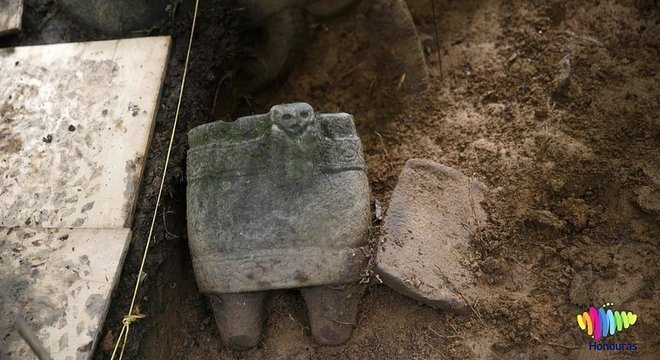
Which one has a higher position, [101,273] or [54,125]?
[54,125]

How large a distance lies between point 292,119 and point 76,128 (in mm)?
1022

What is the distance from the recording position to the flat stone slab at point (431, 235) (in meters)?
2.29

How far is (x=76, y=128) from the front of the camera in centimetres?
256

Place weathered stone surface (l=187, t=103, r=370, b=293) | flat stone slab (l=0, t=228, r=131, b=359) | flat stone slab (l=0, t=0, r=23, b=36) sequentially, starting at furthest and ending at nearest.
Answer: flat stone slab (l=0, t=0, r=23, b=36) → weathered stone surface (l=187, t=103, r=370, b=293) → flat stone slab (l=0, t=228, r=131, b=359)

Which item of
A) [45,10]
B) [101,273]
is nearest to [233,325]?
[101,273]

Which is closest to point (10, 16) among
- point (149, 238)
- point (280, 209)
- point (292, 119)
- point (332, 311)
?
point (149, 238)

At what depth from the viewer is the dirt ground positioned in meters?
2.29

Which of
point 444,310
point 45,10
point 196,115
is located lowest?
point 444,310

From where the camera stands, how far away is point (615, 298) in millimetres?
2270

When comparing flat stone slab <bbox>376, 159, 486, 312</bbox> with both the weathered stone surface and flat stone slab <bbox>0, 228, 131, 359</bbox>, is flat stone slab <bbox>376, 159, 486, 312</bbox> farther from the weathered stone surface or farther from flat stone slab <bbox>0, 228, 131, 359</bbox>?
flat stone slab <bbox>0, 228, 131, 359</bbox>

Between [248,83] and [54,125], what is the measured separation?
1.04 metres

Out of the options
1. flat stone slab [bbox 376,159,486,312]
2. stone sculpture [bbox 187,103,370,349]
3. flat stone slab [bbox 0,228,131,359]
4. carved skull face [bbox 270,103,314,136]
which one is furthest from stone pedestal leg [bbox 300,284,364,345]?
flat stone slab [bbox 0,228,131,359]

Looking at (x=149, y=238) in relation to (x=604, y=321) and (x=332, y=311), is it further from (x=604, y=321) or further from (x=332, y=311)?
(x=604, y=321)

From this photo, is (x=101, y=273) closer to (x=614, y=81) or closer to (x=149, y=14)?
(x=149, y=14)
